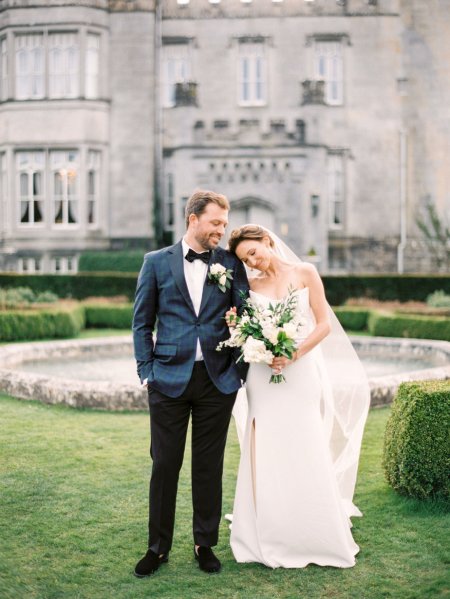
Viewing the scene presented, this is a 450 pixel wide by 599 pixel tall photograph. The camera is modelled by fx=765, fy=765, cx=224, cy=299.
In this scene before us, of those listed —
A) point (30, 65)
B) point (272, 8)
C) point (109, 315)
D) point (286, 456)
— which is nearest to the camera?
point (286, 456)

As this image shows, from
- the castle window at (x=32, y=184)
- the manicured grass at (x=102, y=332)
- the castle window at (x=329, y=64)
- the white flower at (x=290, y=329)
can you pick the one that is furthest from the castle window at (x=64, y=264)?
the white flower at (x=290, y=329)

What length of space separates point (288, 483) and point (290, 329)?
2.86 feet

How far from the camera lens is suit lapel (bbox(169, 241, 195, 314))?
157 inches

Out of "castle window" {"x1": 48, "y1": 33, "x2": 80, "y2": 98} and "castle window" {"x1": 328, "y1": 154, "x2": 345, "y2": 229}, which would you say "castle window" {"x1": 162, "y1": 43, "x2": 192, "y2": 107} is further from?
"castle window" {"x1": 328, "y1": 154, "x2": 345, "y2": 229}

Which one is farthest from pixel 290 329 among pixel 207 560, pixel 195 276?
pixel 207 560

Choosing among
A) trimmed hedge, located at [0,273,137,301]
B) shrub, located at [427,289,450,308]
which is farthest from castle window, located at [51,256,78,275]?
shrub, located at [427,289,450,308]

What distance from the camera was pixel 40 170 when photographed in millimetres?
23234

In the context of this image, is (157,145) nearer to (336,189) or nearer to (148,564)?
(336,189)

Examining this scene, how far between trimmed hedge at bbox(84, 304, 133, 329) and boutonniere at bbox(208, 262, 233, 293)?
12285 mm

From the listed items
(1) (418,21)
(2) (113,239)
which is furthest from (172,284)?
(1) (418,21)

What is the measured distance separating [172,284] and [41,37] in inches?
846

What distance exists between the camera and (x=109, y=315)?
1631cm

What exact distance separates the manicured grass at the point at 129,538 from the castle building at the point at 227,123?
53.2 feet

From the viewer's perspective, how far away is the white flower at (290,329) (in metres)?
3.92
